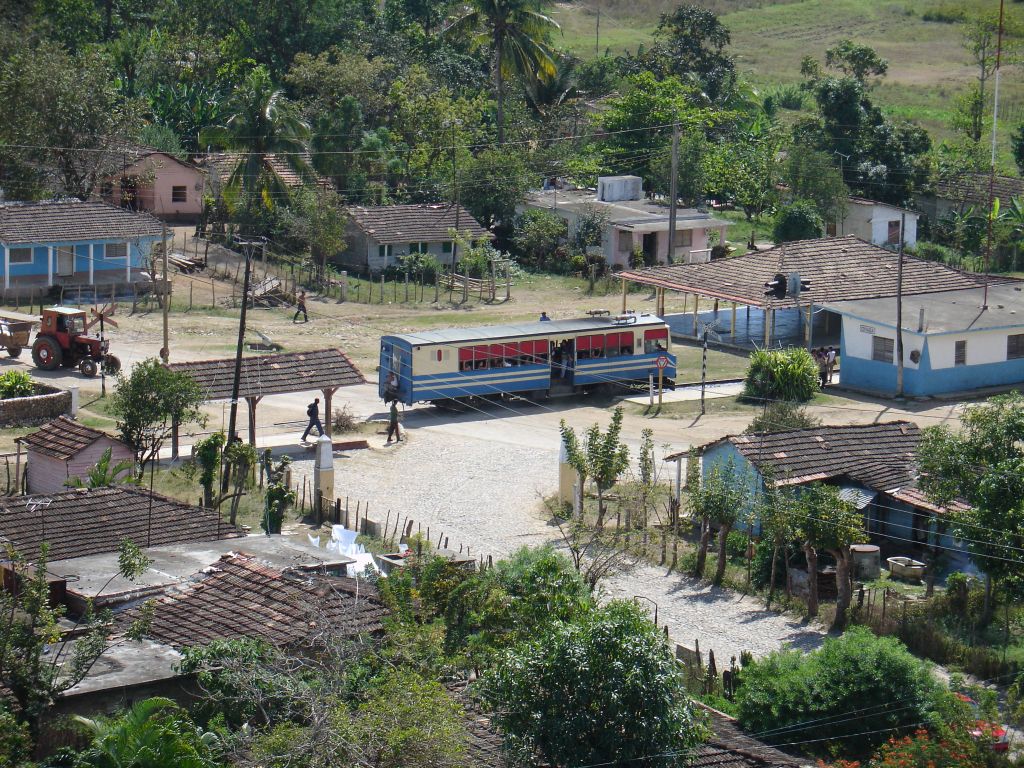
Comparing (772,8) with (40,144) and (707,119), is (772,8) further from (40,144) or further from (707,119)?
(40,144)

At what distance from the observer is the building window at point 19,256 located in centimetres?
5288

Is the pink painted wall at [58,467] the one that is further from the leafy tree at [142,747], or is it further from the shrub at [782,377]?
the shrub at [782,377]

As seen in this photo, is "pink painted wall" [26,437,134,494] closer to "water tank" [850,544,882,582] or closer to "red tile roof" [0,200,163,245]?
"water tank" [850,544,882,582]

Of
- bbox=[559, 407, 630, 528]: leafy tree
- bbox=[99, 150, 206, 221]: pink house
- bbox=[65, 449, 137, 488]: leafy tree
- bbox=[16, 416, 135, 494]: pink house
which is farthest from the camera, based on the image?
bbox=[99, 150, 206, 221]: pink house

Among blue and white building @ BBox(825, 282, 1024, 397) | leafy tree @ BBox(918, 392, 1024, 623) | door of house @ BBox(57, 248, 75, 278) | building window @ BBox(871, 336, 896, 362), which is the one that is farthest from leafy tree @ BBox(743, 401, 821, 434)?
door of house @ BBox(57, 248, 75, 278)

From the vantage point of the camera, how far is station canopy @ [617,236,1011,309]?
50469mm

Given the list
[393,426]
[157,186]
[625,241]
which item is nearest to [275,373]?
[393,426]

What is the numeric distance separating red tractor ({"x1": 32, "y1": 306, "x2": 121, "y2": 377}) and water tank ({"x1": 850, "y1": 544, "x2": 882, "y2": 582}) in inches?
887

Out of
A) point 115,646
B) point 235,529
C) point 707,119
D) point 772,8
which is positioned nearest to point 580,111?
point 707,119

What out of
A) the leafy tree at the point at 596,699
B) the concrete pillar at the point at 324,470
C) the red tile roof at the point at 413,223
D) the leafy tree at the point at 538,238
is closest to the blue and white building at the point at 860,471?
Result: the concrete pillar at the point at 324,470

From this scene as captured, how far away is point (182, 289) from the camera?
56281mm

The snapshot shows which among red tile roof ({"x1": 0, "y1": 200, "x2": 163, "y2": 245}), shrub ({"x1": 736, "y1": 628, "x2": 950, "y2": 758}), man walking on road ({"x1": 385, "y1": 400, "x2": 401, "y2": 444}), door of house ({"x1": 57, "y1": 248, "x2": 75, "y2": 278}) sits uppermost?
red tile roof ({"x1": 0, "y1": 200, "x2": 163, "y2": 245})

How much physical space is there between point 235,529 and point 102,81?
126 ft

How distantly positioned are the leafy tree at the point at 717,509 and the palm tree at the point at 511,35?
44423mm
